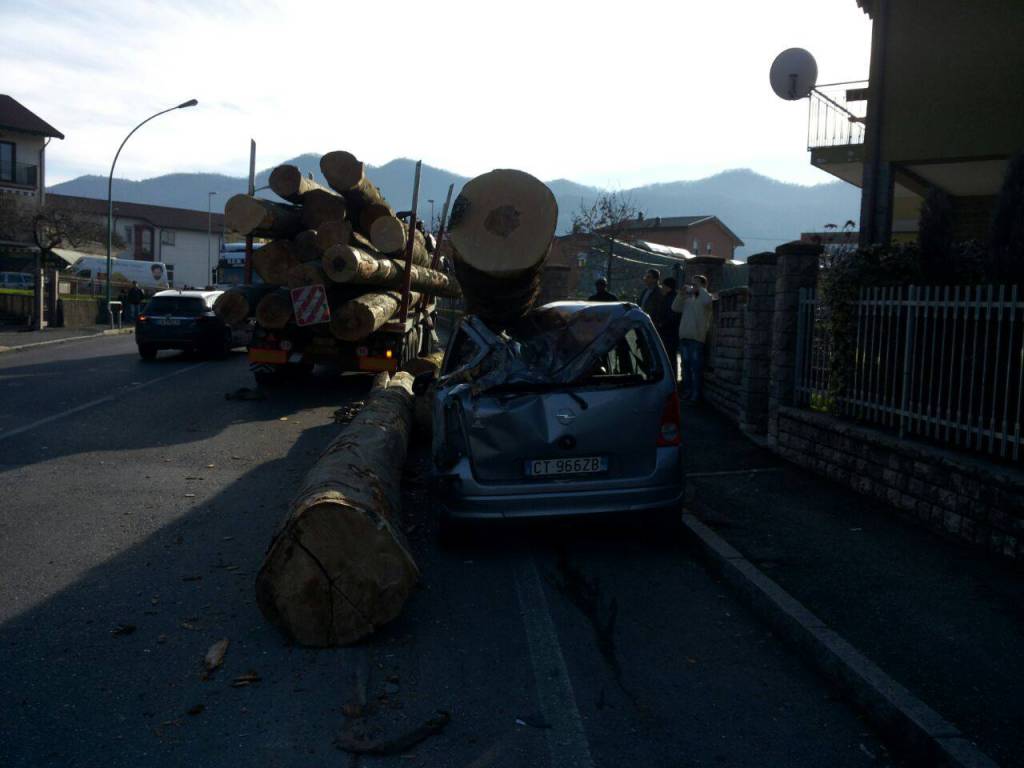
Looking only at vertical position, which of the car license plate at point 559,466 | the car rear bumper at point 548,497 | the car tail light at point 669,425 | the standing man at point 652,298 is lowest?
the car rear bumper at point 548,497

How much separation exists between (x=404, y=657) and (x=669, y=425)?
2.59 metres

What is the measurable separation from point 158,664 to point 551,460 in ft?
8.92

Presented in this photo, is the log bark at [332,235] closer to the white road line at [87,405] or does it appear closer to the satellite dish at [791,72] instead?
the white road line at [87,405]

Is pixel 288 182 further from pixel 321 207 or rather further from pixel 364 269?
pixel 364 269

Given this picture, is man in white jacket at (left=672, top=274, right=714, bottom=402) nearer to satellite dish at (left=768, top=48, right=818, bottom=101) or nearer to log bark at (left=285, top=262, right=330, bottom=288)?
satellite dish at (left=768, top=48, right=818, bottom=101)

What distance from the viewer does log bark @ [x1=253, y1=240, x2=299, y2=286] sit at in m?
14.7

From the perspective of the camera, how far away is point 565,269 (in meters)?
24.3

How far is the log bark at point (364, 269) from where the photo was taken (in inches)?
546

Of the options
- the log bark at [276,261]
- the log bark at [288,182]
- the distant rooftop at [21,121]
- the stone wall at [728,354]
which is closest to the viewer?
the stone wall at [728,354]

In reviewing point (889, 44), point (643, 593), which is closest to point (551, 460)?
point (643, 593)

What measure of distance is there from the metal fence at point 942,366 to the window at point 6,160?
61097 mm

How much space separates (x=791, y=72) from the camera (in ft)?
53.9

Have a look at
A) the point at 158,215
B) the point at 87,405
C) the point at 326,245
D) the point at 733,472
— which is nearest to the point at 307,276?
the point at 326,245

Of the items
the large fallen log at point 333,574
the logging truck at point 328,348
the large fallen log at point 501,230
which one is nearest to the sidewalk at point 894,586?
the large fallen log at point 333,574
